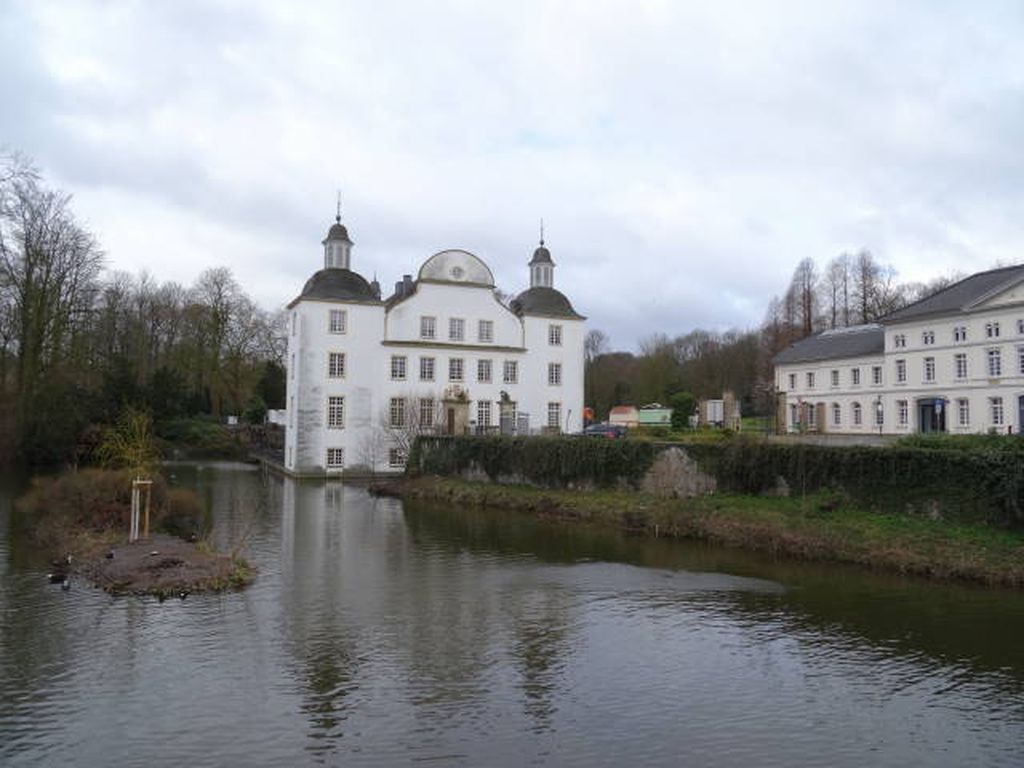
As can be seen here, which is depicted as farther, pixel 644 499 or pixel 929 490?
pixel 644 499

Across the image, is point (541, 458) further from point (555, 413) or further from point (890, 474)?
point (890, 474)

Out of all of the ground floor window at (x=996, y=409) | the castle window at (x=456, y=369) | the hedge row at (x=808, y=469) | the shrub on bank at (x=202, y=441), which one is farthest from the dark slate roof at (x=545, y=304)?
the shrub on bank at (x=202, y=441)

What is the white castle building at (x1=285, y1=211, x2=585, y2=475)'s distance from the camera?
3831 centimetres

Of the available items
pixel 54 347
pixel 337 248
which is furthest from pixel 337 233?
pixel 54 347

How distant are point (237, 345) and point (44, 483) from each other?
37.0m

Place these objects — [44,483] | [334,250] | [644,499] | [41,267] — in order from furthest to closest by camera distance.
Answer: [334,250], [41,267], [644,499], [44,483]

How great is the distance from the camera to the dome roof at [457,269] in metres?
40.0

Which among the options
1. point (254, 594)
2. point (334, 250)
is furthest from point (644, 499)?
point (334, 250)

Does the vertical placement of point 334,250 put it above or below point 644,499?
above

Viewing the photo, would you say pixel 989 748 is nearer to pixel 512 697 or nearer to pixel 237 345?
pixel 512 697

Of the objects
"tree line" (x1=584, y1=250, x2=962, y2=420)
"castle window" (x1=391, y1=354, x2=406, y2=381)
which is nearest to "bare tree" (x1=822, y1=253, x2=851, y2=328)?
"tree line" (x1=584, y1=250, x2=962, y2=420)

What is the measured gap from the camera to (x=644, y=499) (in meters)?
25.1

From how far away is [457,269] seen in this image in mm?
40531

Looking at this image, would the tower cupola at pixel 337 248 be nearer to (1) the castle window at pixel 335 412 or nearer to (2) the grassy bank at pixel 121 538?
(1) the castle window at pixel 335 412
